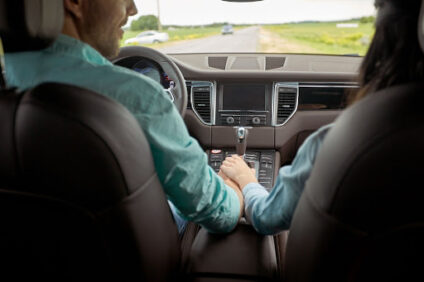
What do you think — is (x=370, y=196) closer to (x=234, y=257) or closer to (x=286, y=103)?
(x=234, y=257)

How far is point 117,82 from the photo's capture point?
42.8 inches

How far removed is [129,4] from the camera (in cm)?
147

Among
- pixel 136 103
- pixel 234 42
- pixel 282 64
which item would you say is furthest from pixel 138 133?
pixel 234 42

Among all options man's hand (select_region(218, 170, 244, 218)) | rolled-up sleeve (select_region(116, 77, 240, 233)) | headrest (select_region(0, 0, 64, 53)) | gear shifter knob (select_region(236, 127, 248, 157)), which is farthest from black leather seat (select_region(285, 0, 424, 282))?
gear shifter knob (select_region(236, 127, 248, 157))

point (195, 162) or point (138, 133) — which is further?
point (195, 162)

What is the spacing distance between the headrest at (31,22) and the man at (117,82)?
0.27 feet

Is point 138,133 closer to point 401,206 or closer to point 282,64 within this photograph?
point 401,206

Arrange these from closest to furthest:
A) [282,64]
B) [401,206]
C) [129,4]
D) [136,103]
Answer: [401,206], [136,103], [129,4], [282,64]

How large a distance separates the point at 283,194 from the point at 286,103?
1.92m

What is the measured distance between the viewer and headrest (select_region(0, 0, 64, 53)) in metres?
0.98

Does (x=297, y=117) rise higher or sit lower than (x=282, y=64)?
lower

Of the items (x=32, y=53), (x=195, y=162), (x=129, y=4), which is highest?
(x=129, y=4)

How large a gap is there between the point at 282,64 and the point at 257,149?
0.88 meters

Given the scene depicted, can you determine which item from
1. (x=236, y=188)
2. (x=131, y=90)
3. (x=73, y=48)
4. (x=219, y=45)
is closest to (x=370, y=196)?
(x=131, y=90)
